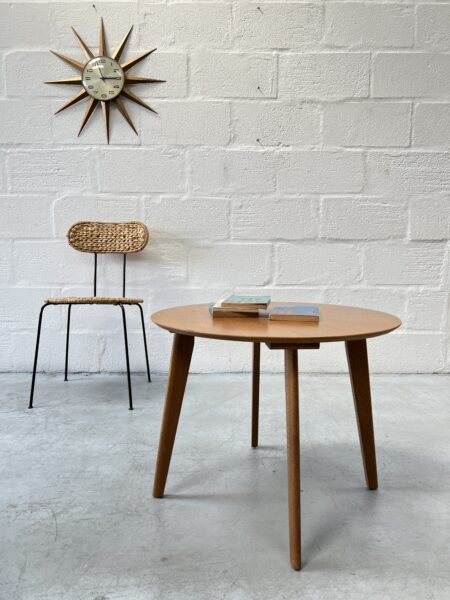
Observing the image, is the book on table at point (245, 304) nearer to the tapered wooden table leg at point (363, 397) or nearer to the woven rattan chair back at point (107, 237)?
the tapered wooden table leg at point (363, 397)

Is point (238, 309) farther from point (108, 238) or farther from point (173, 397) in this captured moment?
point (108, 238)

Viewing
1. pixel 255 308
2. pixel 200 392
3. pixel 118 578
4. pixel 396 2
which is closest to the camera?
pixel 118 578

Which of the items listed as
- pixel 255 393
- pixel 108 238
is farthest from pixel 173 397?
pixel 108 238

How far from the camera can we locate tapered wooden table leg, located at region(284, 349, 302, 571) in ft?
3.36

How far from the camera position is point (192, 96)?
2.52 meters

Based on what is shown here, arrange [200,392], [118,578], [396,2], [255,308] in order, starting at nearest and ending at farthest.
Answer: [118,578]
[255,308]
[200,392]
[396,2]

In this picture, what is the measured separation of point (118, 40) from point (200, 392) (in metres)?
1.76

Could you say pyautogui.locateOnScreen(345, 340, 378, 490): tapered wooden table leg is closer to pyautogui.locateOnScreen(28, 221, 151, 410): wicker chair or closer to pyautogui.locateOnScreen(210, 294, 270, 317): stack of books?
pyautogui.locateOnScreen(210, 294, 270, 317): stack of books

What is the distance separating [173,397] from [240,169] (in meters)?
1.57

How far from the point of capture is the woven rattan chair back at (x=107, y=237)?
2436mm

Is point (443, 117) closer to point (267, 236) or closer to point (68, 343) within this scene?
point (267, 236)

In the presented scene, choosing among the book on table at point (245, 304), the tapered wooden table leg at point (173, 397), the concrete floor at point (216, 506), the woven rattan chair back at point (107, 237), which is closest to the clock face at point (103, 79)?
the woven rattan chair back at point (107, 237)

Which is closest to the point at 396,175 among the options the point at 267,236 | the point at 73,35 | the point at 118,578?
the point at 267,236

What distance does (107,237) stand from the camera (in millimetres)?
2467
